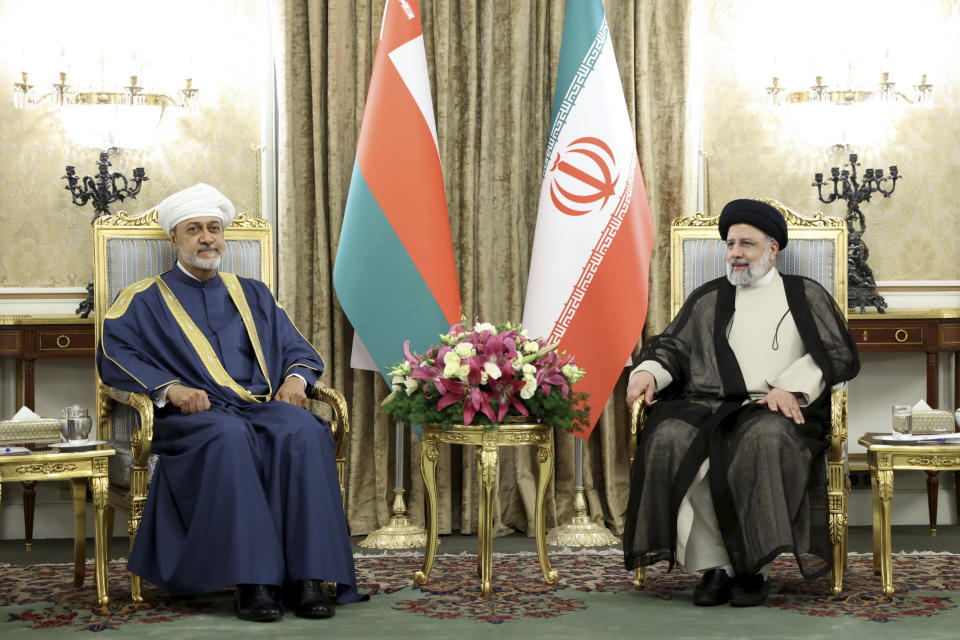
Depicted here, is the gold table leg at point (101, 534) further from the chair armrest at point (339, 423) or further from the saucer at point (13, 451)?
the chair armrest at point (339, 423)

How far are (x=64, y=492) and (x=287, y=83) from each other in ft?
7.54

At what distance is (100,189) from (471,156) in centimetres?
175

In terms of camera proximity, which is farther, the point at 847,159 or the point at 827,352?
the point at 847,159

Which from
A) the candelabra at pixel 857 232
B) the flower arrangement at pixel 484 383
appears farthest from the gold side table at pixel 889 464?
the candelabra at pixel 857 232

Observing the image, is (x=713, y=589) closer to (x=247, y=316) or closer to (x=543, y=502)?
(x=543, y=502)

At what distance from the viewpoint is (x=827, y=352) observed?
13.4 feet

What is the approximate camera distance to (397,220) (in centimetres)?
494

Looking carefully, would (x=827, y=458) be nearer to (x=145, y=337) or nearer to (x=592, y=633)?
(x=592, y=633)

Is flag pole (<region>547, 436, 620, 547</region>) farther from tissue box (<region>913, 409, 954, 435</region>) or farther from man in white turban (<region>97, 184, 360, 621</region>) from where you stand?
tissue box (<region>913, 409, 954, 435</region>)

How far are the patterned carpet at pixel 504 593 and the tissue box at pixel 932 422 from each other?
56 centimetres

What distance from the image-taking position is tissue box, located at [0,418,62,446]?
397 cm

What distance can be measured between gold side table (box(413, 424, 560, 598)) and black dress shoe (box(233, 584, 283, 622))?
25.4 inches

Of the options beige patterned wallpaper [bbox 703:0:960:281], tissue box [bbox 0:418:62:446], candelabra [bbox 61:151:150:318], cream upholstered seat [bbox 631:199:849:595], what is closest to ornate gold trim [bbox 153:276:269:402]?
tissue box [bbox 0:418:62:446]

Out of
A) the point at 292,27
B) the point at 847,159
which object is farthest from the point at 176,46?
the point at 847,159
